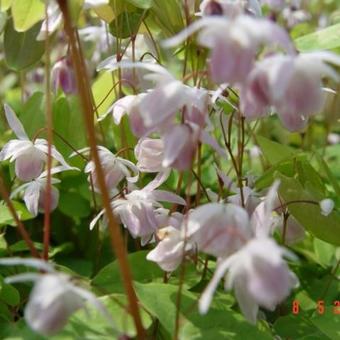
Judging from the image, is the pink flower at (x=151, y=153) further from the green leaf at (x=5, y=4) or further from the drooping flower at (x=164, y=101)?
the green leaf at (x=5, y=4)

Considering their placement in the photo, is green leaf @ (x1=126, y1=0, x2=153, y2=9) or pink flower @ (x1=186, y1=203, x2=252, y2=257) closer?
pink flower @ (x1=186, y1=203, x2=252, y2=257)

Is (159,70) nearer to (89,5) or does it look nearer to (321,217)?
(321,217)

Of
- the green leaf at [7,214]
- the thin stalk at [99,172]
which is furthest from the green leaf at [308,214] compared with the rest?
the green leaf at [7,214]

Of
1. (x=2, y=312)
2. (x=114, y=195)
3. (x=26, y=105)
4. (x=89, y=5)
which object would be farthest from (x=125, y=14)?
(x=2, y=312)

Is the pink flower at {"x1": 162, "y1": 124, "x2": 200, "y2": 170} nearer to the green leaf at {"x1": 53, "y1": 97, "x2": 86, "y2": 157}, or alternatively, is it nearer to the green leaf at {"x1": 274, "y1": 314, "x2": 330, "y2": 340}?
the green leaf at {"x1": 274, "y1": 314, "x2": 330, "y2": 340}

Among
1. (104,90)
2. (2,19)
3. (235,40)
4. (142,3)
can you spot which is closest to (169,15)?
(142,3)

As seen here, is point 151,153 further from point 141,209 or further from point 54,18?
point 54,18

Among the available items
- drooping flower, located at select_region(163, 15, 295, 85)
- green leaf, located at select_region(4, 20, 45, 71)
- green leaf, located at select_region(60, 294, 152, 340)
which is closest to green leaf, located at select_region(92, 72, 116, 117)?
green leaf, located at select_region(4, 20, 45, 71)
